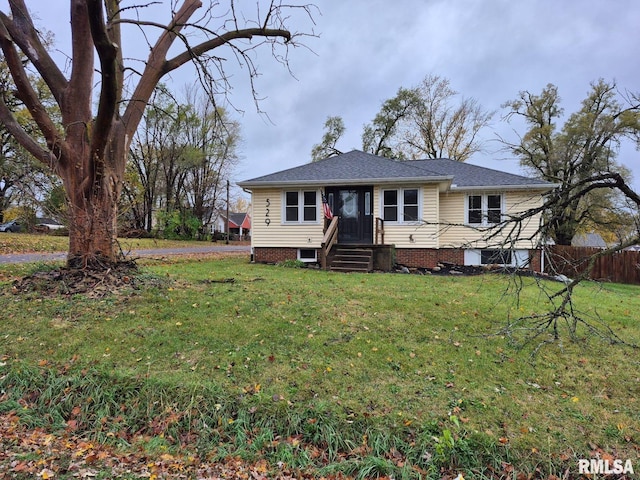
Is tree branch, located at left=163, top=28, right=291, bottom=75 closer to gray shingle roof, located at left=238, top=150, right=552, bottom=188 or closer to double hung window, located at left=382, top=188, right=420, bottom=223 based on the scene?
gray shingle roof, located at left=238, top=150, right=552, bottom=188

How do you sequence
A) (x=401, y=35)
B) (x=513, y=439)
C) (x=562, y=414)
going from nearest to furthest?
(x=513, y=439) → (x=562, y=414) → (x=401, y=35)

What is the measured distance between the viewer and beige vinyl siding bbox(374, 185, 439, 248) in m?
12.4

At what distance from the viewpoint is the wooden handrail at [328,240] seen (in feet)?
38.9

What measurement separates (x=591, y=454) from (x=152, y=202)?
36023 millimetres

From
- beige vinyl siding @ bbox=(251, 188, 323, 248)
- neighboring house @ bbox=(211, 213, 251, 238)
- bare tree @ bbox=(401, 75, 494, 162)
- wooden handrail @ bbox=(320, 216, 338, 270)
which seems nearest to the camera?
wooden handrail @ bbox=(320, 216, 338, 270)

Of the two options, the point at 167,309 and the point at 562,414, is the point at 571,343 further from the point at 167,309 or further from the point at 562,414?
the point at 167,309

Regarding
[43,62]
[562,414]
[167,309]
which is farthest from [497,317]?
[43,62]

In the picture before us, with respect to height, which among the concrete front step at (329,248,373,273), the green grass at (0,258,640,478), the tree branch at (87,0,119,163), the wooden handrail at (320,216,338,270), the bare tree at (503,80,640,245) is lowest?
the green grass at (0,258,640,478)

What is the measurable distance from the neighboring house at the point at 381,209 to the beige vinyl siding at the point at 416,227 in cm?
3

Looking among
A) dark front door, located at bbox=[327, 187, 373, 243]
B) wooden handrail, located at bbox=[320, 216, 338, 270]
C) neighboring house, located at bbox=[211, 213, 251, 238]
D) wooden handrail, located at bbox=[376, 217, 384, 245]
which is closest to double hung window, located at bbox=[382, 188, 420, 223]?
wooden handrail, located at bbox=[376, 217, 384, 245]

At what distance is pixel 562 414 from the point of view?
3395 millimetres

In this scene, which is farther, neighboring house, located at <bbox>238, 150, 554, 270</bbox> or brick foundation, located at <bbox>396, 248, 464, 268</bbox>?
brick foundation, located at <bbox>396, 248, 464, 268</bbox>

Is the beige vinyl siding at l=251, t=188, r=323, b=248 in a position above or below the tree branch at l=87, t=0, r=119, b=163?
below

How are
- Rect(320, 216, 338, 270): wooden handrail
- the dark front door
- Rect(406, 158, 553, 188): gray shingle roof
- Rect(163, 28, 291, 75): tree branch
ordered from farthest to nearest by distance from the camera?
the dark front door, Rect(406, 158, 553, 188): gray shingle roof, Rect(320, 216, 338, 270): wooden handrail, Rect(163, 28, 291, 75): tree branch
